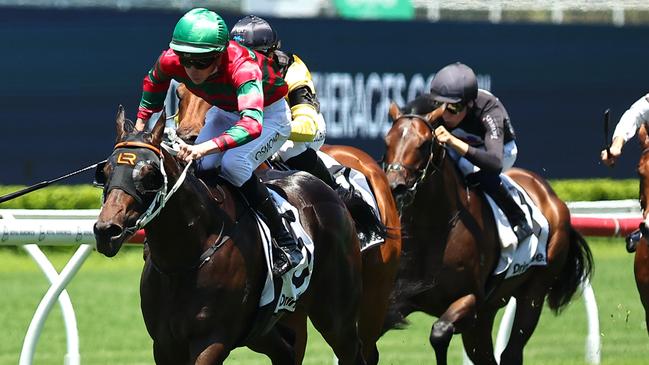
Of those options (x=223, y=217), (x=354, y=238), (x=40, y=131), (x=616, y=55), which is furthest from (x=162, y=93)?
(x=616, y=55)

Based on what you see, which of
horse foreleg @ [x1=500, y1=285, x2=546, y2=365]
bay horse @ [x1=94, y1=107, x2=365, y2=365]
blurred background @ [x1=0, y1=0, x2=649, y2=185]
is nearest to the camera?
bay horse @ [x1=94, y1=107, x2=365, y2=365]

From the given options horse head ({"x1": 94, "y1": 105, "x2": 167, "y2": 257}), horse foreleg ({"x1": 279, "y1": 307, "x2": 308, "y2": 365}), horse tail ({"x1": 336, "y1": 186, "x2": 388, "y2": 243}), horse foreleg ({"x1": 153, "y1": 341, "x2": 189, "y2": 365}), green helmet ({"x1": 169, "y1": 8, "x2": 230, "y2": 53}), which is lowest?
horse foreleg ({"x1": 279, "y1": 307, "x2": 308, "y2": 365})

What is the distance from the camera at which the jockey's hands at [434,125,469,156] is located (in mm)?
6992

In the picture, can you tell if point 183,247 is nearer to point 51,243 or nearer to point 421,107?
point 51,243

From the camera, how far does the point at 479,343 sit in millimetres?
7328

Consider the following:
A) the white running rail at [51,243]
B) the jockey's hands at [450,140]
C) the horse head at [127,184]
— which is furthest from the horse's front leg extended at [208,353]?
the jockey's hands at [450,140]

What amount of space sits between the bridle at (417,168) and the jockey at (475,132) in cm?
6

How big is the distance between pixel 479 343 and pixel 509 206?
32.2 inches

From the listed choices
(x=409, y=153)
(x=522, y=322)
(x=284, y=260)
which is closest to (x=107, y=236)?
(x=284, y=260)

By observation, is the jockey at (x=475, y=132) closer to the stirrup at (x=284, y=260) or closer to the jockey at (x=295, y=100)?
the jockey at (x=295, y=100)

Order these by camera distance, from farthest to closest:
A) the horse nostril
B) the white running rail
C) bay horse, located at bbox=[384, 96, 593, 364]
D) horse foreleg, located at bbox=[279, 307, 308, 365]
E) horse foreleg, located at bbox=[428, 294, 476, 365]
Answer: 1. bay horse, located at bbox=[384, 96, 593, 364]
2. horse foreleg, located at bbox=[428, 294, 476, 365]
3. horse foreleg, located at bbox=[279, 307, 308, 365]
4. the white running rail
5. the horse nostril

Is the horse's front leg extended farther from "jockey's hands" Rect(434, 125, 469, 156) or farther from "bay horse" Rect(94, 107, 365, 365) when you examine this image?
"jockey's hands" Rect(434, 125, 469, 156)

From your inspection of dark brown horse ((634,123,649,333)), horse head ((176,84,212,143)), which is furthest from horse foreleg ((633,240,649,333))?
horse head ((176,84,212,143))

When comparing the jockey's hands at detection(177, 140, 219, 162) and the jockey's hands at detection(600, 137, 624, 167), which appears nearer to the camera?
the jockey's hands at detection(177, 140, 219, 162)
